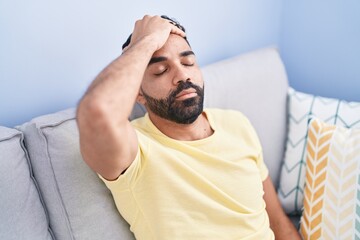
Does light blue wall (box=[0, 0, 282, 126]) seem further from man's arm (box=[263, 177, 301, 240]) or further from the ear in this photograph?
man's arm (box=[263, 177, 301, 240])

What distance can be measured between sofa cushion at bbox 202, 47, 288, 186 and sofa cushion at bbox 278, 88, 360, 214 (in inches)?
1.8

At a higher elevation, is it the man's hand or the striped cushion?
the man's hand

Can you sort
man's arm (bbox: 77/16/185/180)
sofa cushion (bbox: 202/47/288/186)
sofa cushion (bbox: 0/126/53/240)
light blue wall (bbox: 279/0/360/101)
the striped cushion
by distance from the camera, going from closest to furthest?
man's arm (bbox: 77/16/185/180)
sofa cushion (bbox: 0/126/53/240)
the striped cushion
sofa cushion (bbox: 202/47/288/186)
light blue wall (bbox: 279/0/360/101)

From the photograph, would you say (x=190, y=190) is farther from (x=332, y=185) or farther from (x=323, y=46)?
(x=323, y=46)

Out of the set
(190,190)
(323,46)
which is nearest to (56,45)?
(190,190)

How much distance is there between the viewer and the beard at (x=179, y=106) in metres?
1.12

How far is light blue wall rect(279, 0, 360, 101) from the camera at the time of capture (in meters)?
1.70

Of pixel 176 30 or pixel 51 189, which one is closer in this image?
pixel 51 189

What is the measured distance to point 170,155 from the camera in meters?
1.06

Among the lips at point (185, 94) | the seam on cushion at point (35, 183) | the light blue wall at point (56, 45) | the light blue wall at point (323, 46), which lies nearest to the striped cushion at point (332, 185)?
the light blue wall at point (323, 46)

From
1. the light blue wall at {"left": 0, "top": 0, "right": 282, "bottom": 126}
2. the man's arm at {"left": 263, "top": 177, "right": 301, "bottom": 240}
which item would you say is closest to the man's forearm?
the light blue wall at {"left": 0, "top": 0, "right": 282, "bottom": 126}

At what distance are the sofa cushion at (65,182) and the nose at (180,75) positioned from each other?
12.8 inches

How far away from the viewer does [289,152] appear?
1.56 meters

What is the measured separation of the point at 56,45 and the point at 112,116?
0.49 m
